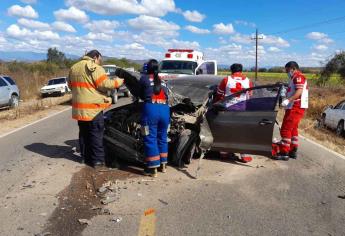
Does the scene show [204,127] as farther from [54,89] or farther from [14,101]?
[54,89]

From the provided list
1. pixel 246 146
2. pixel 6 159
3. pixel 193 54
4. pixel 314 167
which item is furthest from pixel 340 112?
pixel 6 159

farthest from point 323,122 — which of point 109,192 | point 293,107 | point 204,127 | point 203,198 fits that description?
point 109,192

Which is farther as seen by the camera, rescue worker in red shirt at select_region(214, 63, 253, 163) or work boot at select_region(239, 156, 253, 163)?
work boot at select_region(239, 156, 253, 163)

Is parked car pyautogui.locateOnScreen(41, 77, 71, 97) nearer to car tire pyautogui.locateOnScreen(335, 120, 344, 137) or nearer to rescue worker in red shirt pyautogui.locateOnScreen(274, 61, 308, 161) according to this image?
car tire pyautogui.locateOnScreen(335, 120, 344, 137)

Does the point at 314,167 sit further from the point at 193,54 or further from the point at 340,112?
the point at 193,54

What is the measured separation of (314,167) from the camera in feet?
24.8

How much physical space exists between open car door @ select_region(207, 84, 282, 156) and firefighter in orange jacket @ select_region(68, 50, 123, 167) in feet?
5.91

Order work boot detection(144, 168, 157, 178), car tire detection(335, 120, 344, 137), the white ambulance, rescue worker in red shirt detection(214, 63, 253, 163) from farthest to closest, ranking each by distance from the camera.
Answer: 1. the white ambulance
2. car tire detection(335, 120, 344, 137)
3. rescue worker in red shirt detection(214, 63, 253, 163)
4. work boot detection(144, 168, 157, 178)

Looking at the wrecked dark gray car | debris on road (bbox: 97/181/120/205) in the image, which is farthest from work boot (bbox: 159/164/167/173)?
debris on road (bbox: 97/181/120/205)

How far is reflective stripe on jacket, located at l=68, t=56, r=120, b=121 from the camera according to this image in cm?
668

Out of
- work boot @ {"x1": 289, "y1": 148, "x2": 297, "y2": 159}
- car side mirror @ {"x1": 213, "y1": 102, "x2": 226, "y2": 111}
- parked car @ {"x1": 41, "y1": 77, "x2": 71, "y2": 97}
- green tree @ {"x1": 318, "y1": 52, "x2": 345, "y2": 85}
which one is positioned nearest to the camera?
car side mirror @ {"x1": 213, "y1": 102, "x2": 226, "y2": 111}

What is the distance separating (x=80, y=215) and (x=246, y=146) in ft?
10.5

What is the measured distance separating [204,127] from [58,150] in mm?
3296

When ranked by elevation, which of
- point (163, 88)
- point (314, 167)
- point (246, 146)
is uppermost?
point (163, 88)
